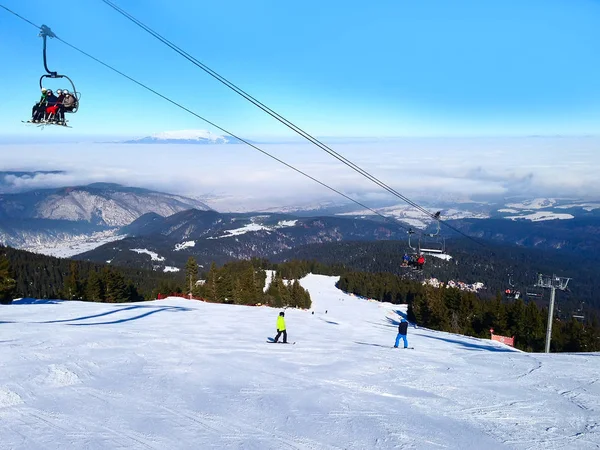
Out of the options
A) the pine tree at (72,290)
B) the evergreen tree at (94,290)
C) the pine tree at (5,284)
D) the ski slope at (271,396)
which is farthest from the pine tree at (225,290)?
the ski slope at (271,396)

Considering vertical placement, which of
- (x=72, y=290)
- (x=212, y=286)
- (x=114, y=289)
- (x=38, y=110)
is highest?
(x=38, y=110)

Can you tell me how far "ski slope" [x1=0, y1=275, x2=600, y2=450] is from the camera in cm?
805

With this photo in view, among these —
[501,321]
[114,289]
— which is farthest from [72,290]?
[501,321]

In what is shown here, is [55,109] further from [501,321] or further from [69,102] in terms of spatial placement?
[501,321]

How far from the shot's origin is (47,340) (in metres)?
15.3

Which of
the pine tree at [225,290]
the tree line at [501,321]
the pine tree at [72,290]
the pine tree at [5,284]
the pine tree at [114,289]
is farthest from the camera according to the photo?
the pine tree at [225,290]

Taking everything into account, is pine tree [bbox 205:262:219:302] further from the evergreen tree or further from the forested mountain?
the evergreen tree

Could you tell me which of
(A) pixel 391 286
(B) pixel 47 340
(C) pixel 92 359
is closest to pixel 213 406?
(C) pixel 92 359

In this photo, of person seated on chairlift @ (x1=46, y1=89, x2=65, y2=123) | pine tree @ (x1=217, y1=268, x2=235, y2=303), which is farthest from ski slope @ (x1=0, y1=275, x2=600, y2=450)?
pine tree @ (x1=217, y1=268, x2=235, y2=303)

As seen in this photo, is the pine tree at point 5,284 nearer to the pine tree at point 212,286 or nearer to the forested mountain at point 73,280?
the forested mountain at point 73,280

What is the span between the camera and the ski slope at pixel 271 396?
26.4 feet

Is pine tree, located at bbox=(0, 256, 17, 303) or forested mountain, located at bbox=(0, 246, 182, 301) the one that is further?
forested mountain, located at bbox=(0, 246, 182, 301)

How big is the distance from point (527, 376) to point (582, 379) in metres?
1.60

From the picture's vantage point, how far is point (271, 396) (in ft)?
35.0
